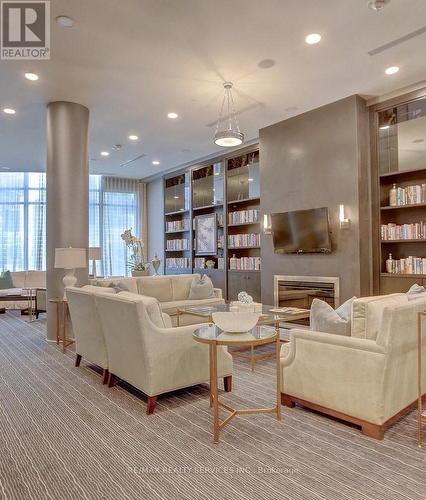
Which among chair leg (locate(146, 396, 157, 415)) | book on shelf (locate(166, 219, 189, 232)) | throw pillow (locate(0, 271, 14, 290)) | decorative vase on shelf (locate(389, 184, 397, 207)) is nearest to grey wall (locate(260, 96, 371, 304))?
decorative vase on shelf (locate(389, 184, 397, 207))

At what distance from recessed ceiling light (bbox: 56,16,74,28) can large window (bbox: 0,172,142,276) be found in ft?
23.0

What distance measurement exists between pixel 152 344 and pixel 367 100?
187 inches

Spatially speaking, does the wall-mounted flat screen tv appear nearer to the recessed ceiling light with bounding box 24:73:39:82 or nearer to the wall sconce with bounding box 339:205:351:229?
the wall sconce with bounding box 339:205:351:229

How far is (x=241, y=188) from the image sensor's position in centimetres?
787

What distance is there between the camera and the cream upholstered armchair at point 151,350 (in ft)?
9.73

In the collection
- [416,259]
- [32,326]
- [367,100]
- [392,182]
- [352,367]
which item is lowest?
[32,326]

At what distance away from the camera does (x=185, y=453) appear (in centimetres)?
239

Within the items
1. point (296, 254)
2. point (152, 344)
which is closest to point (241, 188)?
point (296, 254)

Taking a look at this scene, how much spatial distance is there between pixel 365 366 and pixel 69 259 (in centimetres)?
385

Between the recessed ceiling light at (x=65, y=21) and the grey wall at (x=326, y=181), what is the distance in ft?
12.3

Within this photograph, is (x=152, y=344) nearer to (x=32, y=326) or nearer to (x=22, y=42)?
(x=22, y=42)

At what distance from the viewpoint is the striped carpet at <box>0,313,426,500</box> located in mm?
2023

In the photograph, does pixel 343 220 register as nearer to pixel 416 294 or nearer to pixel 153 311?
pixel 416 294

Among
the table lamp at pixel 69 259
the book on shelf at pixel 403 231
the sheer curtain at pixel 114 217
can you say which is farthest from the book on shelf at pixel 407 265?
the sheer curtain at pixel 114 217
